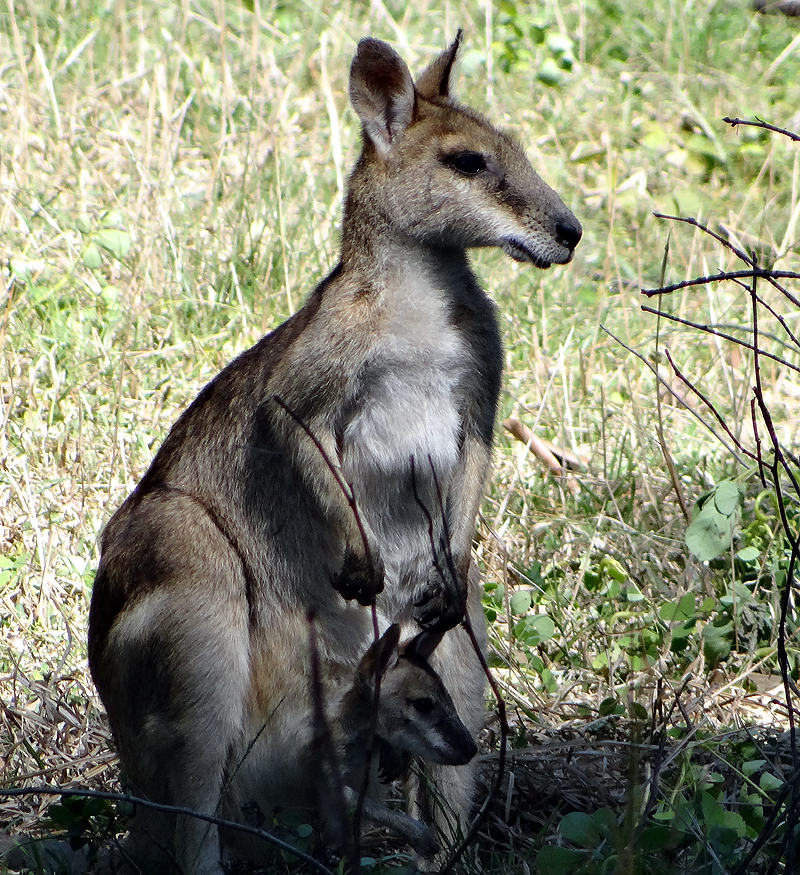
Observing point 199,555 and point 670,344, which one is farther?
point 670,344

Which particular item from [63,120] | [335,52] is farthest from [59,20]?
[335,52]

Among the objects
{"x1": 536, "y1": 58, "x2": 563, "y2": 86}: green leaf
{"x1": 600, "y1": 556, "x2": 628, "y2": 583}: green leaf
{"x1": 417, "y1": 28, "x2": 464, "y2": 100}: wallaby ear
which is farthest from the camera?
{"x1": 536, "y1": 58, "x2": 563, "y2": 86}: green leaf

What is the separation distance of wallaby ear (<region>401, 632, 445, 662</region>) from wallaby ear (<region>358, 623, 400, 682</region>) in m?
0.04

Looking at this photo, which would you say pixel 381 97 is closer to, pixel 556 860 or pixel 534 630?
pixel 534 630

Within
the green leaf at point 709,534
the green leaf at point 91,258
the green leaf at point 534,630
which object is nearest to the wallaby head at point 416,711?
the green leaf at point 534,630

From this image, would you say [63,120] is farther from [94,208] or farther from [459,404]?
[459,404]

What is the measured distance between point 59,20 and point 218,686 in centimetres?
528

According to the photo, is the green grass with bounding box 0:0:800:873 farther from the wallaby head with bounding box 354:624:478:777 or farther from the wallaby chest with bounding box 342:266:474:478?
the wallaby chest with bounding box 342:266:474:478

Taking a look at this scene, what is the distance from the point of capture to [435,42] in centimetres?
745

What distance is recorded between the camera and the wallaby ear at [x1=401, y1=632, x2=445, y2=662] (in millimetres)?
3203

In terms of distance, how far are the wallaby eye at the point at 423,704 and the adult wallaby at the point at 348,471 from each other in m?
0.19

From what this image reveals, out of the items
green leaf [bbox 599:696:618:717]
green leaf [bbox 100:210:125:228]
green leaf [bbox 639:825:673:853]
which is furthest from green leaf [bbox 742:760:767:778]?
green leaf [bbox 100:210:125:228]

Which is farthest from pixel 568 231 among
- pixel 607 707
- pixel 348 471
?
pixel 607 707

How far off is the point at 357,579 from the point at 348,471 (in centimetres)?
32
